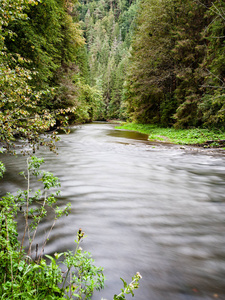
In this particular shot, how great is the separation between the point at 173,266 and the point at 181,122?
47.6 ft

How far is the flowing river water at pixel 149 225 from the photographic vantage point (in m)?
2.10

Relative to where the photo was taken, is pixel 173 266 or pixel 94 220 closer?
pixel 173 266

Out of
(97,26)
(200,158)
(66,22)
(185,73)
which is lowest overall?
(200,158)

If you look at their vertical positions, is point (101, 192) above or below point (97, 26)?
below

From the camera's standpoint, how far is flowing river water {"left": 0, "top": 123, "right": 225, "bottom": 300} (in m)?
2.10

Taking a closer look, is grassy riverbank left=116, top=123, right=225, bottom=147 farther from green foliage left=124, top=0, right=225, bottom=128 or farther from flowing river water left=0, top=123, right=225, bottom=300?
flowing river water left=0, top=123, right=225, bottom=300

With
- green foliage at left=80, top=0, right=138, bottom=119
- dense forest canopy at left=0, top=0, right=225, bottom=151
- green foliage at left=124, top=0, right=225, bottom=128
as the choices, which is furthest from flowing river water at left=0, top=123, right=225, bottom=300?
green foliage at left=80, top=0, right=138, bottom=119

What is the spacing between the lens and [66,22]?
51.7 feet

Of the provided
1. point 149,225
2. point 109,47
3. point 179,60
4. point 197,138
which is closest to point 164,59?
point 179,60

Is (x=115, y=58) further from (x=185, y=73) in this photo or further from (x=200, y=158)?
(x=200, y=158)

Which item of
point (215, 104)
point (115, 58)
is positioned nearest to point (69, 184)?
point (215, 104)

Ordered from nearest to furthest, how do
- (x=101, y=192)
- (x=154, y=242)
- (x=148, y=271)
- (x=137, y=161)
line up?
(x=148, y=271) → (x=154, y=242) → (x=101, y=192) → (x=137, y=161)

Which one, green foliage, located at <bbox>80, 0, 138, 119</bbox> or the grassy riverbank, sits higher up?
green foliage, located at <bbox>80, 0, 138, 119</bbox>

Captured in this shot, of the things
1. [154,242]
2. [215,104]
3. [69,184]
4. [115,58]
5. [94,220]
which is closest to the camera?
[154,242]
